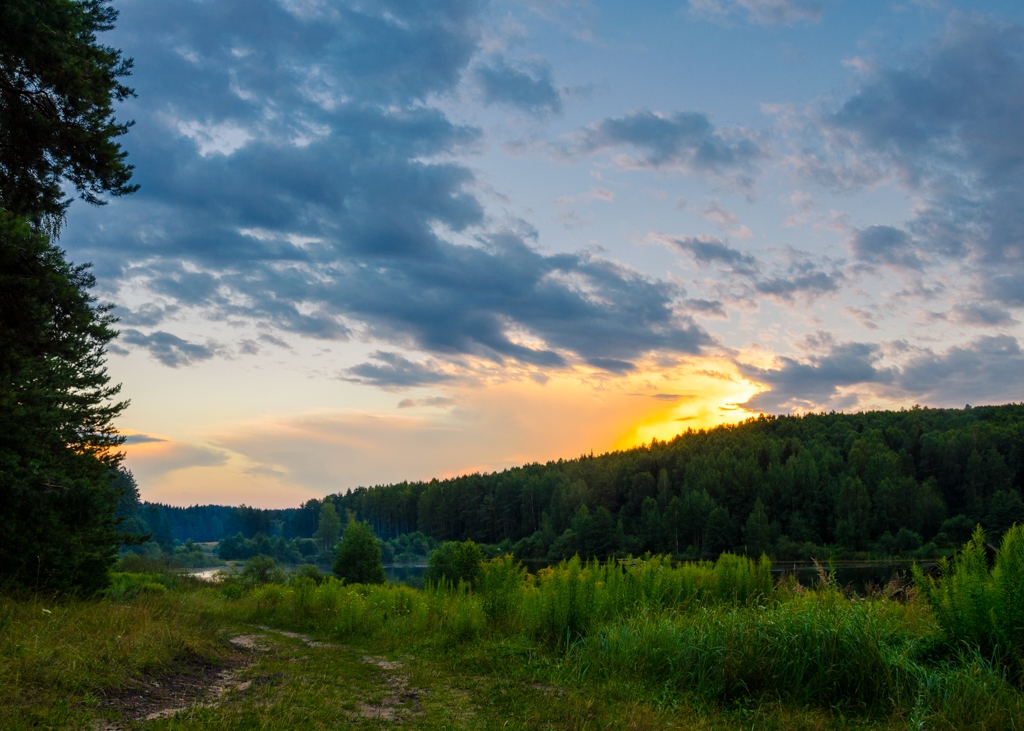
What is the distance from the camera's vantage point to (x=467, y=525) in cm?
13625

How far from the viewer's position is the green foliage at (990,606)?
6.76m

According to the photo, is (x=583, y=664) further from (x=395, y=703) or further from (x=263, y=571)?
(x=263, y=571)

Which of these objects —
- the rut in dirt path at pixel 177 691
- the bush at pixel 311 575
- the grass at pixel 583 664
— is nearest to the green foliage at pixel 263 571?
the bush at pixel 311 575

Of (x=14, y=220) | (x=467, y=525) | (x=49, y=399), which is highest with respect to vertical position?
(x=14, y=220)

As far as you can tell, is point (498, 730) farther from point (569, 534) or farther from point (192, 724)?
point (569, 534)

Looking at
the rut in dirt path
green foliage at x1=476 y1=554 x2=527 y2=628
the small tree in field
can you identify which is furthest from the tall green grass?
the small tree in field

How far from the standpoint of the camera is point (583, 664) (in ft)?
27.2

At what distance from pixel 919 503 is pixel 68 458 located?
95590mm

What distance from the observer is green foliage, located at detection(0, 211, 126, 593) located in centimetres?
821

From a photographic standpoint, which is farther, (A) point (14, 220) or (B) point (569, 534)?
(B) point (569, 534)

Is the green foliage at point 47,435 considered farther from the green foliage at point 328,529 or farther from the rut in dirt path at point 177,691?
the green foliage at point 328,529

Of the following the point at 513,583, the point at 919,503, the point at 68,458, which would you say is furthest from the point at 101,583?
the point at 919,503

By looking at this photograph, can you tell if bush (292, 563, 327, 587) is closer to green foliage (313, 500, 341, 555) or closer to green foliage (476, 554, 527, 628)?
green foliage (476, 554, 527, 628)

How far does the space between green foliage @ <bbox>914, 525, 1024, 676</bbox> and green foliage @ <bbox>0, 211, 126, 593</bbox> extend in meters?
10.8
